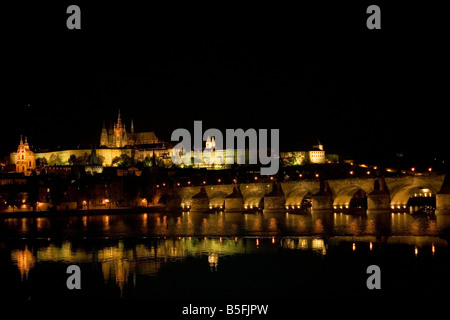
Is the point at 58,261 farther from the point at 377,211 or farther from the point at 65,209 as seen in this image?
the point at 65,209

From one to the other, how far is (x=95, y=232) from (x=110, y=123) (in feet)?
364

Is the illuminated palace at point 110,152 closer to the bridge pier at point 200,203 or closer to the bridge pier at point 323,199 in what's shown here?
the bridge pier at point 200,203

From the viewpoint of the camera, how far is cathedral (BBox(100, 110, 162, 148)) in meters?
141

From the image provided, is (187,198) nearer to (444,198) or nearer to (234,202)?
(234,202)

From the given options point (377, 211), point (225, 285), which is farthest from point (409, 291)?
point (377, 211)

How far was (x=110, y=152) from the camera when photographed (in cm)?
12988

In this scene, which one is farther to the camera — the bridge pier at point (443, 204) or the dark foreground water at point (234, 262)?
the bridge pier at point (443, 204)

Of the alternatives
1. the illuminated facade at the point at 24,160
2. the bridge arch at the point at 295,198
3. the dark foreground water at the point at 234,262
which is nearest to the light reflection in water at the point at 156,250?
the dark foreground water at the point at 234,262

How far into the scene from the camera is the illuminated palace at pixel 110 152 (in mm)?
113688

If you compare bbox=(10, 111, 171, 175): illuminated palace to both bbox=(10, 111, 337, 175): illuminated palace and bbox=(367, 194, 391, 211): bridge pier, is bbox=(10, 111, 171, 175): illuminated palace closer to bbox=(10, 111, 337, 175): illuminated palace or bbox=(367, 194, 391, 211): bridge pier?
bbox=(10, 111, 337, 175): illuminated palace

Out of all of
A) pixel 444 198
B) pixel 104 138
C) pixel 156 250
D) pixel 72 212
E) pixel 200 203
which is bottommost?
pixel 72 212

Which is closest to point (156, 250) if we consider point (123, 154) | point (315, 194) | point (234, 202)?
point (315, 194)

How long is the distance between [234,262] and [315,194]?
30407 mm

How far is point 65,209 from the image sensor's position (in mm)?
61312
